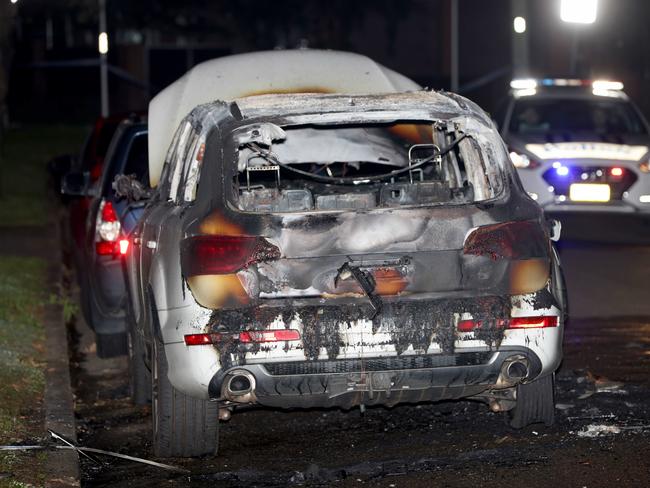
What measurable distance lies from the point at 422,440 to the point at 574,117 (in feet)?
31.8

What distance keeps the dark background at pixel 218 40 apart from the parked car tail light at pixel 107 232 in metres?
29.6

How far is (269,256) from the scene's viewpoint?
6.33 m

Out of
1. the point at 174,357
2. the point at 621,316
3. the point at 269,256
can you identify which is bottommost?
the point at 621,316

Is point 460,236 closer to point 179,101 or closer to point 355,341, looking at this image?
point 355,341

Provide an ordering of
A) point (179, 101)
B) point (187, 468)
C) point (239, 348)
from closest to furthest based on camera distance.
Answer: point (239, 348) → point (187, 468) → point (179, 101)

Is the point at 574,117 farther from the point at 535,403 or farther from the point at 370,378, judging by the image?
the point at 370,378

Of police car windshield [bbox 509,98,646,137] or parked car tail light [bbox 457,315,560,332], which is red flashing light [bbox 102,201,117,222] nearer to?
parked car tail light [bbox 457,315,560,332]

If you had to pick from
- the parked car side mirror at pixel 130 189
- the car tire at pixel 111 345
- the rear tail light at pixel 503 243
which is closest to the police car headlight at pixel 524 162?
the car tire at pixel 111 345

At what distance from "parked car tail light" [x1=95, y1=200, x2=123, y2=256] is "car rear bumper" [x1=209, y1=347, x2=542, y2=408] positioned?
3.20 m

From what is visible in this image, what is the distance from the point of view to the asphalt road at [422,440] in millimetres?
6477

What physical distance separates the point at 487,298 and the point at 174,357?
1.49 m

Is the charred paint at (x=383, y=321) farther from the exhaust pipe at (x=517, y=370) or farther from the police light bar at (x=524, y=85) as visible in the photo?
the police light bar at (x=524, y=85)

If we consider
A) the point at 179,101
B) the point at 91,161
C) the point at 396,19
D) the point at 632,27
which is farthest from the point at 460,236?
the point at 396,19

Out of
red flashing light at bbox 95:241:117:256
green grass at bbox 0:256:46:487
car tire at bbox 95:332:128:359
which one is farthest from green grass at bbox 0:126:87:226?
red flashing light at bbox 95:241:117:256
